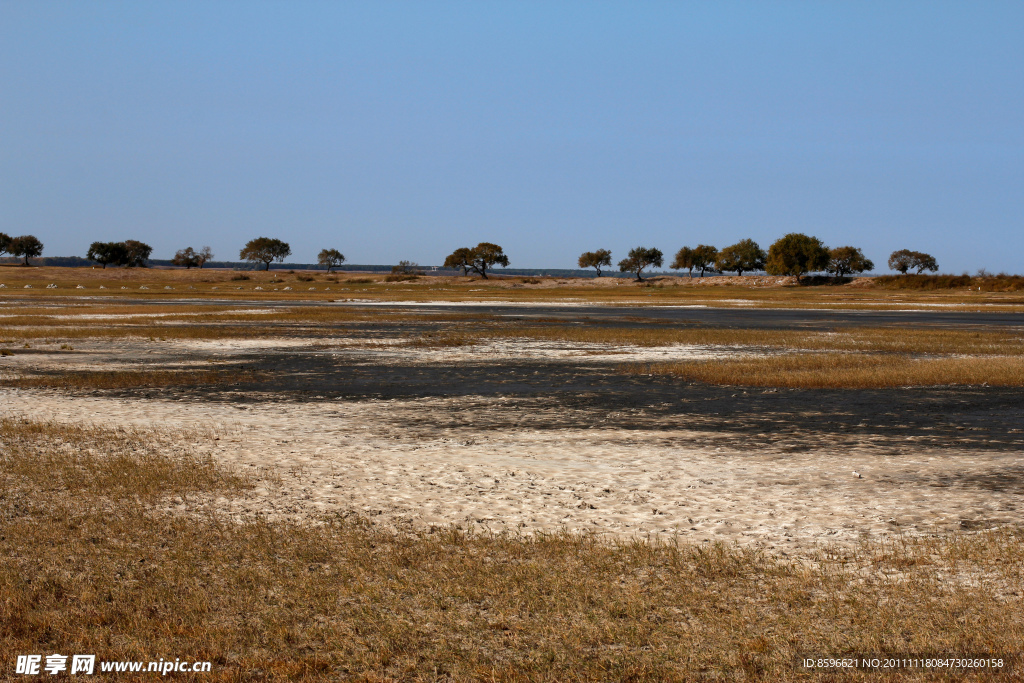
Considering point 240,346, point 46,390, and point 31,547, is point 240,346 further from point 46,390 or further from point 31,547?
point 31,547

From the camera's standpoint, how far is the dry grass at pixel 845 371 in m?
25.6

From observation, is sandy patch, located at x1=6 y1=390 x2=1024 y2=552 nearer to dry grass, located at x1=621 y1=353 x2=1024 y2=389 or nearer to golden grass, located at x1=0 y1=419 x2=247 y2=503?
golden grass, located at x1=0 y1=419 x2=247 y2=503

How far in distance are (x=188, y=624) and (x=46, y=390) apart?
1830 cm

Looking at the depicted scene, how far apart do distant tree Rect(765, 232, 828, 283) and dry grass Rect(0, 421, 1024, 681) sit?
610 ft

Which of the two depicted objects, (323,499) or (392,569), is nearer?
(392,569)

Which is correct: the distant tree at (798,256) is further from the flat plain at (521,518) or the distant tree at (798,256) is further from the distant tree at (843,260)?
the flat plain at (521,518)

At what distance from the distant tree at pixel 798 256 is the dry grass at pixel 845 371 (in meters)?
161

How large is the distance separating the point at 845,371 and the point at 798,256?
170 meters

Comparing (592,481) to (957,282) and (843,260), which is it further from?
(843,260)

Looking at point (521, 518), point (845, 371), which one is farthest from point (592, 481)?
point (845, 371)

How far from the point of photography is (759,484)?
13.3 metres

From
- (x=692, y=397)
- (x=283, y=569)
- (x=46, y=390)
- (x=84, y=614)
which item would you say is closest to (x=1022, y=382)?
(x=692, y=397)

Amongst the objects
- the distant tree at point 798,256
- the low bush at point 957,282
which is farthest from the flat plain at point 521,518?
the distant tree at point 798,256

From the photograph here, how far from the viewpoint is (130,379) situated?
85.1 feet
